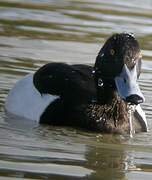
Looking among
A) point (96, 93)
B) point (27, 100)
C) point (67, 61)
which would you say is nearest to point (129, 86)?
point (96, 93)

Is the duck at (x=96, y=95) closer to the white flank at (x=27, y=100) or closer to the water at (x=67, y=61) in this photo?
the white flank at (x=27, y=100)

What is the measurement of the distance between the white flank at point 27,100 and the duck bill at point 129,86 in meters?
0.71

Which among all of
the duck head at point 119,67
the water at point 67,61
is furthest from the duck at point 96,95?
the water at point 67,61

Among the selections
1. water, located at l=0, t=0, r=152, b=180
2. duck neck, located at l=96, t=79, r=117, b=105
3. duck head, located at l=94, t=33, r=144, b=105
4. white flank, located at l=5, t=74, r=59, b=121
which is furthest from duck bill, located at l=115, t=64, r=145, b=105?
white flank, located at l=5, t=74, r=59, b=121

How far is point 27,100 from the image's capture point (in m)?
9.48

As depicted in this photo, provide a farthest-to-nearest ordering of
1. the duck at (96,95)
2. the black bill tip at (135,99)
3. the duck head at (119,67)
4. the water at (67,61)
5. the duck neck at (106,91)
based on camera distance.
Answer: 1. the duck neck at (106,91)
2. the duck at (96,95)
3. the duck head at (119,67)
4. the black bill tip at (135,99)
5. the water at (67,61)

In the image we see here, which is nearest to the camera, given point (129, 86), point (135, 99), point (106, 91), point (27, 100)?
point (135, 99)

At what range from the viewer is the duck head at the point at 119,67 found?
858 cm

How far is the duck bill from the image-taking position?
8.28 metres

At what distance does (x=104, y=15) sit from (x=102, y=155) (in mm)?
8142

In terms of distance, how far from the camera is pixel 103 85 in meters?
9.09

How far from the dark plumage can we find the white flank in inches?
3.2

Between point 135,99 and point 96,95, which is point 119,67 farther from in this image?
point 135,99

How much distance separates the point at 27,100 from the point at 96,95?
76 centimetres
